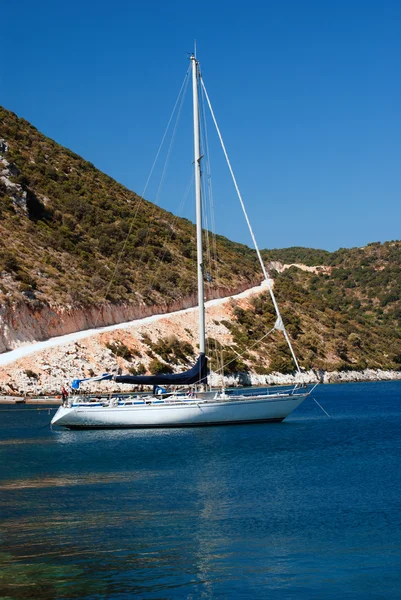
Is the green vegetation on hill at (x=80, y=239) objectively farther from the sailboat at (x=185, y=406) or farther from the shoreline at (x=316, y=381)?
the sailboat at (x=185, y=406)

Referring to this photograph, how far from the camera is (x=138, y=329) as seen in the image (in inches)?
2660

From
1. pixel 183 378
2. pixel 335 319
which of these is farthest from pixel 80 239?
pixel 183 378

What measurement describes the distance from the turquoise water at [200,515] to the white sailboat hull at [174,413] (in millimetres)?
536

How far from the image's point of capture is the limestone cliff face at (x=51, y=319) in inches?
2264

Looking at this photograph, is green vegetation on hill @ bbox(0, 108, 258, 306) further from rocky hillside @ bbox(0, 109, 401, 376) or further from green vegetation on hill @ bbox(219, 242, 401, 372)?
green vegetation on hill @ bbox(219, 242, 401, 372)

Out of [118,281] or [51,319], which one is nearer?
[51,319]

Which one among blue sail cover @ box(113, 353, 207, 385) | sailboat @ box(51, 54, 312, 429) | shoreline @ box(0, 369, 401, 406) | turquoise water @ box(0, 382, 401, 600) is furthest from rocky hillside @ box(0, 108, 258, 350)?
turquoise water @ box(0, 382, 401, 600)

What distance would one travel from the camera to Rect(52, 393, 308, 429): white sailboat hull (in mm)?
34906

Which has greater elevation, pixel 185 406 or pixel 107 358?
pixel 107 358

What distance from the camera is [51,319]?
6159 cm

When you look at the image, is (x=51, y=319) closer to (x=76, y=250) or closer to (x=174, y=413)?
(x=76, y=250)

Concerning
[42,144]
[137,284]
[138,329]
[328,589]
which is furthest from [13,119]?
[328,589]

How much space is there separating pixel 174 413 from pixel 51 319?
28748mm

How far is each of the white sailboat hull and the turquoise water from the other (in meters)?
0.54
